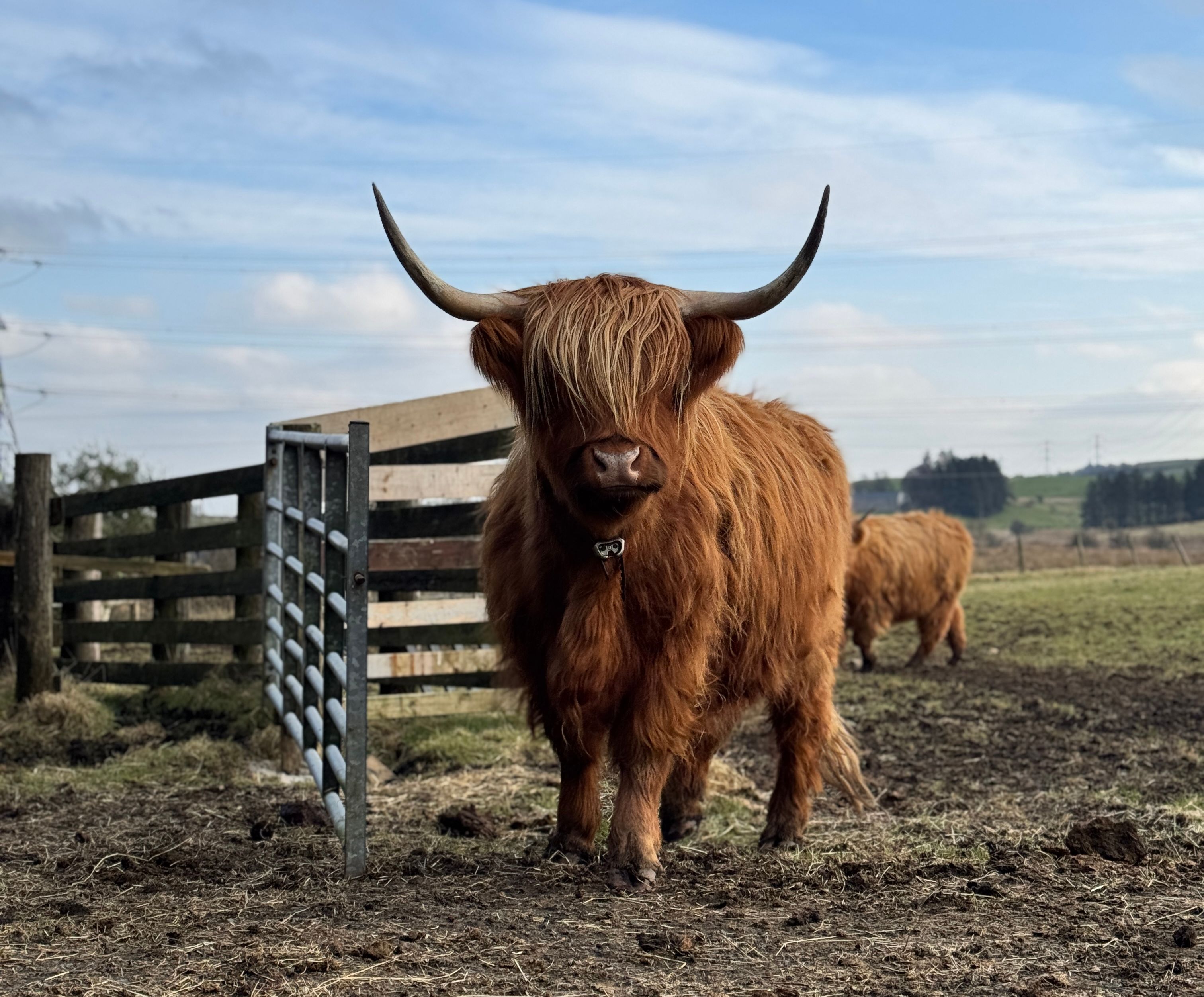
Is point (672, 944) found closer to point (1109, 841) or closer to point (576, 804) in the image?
point (576, 804)

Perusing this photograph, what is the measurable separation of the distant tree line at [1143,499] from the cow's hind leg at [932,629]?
59.7 meters

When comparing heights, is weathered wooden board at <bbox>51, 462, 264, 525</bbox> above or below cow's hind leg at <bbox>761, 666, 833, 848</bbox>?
above

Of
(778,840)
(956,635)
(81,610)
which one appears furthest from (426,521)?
(956,635)

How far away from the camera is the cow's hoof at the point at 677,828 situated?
5055mm

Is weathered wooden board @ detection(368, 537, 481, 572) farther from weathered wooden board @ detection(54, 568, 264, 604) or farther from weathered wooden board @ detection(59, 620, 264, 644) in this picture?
weathered wooden board @ detection(59, 620, 264, 644)

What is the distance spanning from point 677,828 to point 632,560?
1.53 meters

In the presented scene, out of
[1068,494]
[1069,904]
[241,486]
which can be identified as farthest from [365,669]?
[1068,494]

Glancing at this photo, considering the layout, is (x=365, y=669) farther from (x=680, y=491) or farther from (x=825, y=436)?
(x=825, y=436)

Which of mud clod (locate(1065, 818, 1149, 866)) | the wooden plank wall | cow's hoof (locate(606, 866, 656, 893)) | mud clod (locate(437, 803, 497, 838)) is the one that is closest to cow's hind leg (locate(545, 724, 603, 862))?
cow's hoof (locate(606, 866, 656, 893))

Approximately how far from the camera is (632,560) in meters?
4.02

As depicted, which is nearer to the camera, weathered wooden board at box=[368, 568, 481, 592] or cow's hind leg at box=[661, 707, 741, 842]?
cow's hind leg at box=[661, 707, 741, 842]

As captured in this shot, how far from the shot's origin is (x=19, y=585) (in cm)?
877

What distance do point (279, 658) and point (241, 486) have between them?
1.52 meters

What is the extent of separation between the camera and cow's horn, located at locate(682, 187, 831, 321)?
384 centimetres
